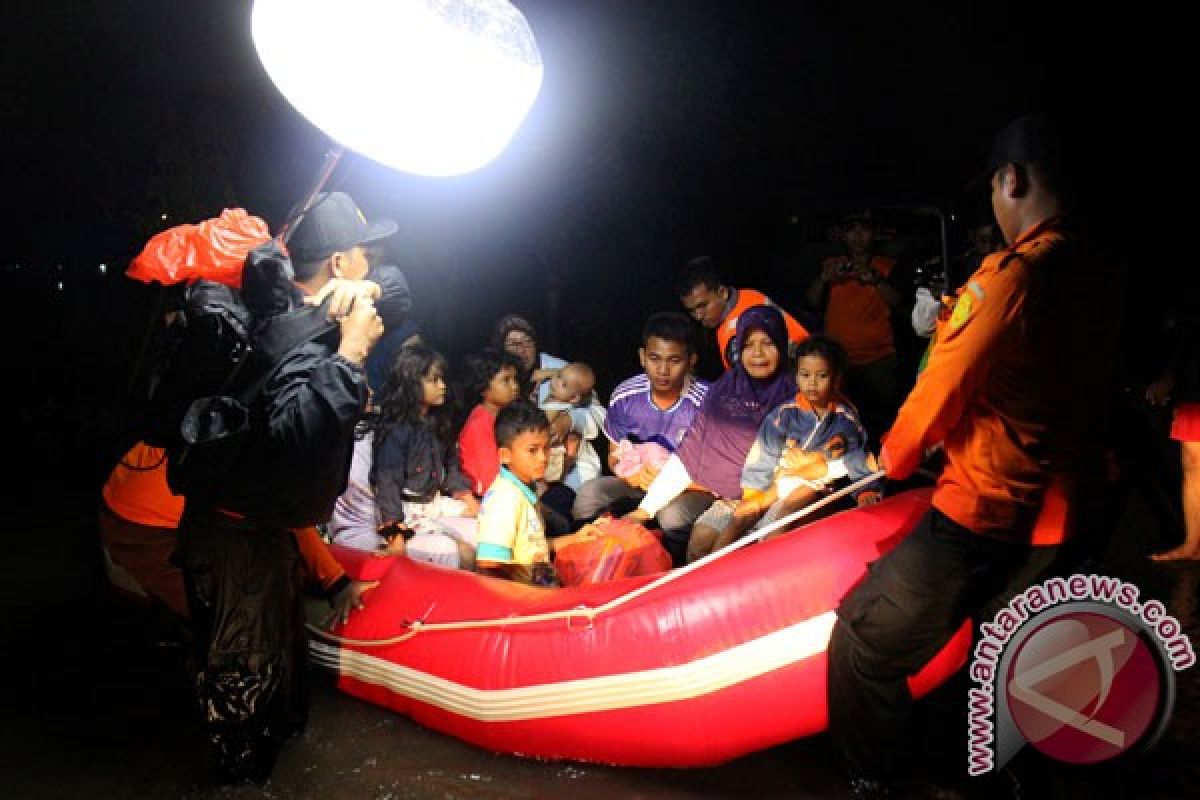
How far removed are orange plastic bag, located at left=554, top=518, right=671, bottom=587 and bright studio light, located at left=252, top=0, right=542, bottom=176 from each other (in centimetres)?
188

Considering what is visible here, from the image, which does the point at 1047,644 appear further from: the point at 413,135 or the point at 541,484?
the point at 541,484

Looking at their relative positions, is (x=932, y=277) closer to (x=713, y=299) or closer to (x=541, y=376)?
(x=713, y=299)

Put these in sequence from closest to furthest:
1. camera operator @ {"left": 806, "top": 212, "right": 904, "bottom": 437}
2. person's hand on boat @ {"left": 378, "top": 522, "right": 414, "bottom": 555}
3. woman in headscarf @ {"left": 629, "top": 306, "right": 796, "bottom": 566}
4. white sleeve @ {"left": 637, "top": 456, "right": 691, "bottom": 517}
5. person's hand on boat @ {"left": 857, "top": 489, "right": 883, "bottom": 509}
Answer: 1. person's hand on boat @ {"left": 857, "top": 489, "right": 883, "bottom": 509}
2. person's hand on boat @ {"left": 378, "top": 522, "right": 414, "bottom": 555}
3. woman in headscarf @ {"left": 629, "top": 306, "right": 796, "bottom": 566}
4. white sleeve @ {"left": 637, "top": 456, "right": 691, "bottom": 517}
5. camera operator @ {"left": 806, "top": 212, "right": 904, "bottom": 437}

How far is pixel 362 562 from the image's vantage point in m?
3.41

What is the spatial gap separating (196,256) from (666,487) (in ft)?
8.65

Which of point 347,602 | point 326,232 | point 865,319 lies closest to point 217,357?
point 326,232

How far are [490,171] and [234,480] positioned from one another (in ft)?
21.1

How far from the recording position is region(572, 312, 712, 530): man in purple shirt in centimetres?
462

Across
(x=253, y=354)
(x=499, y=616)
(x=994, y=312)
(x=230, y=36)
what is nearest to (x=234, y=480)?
(x=253, y=354)

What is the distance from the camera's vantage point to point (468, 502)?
4555 mm

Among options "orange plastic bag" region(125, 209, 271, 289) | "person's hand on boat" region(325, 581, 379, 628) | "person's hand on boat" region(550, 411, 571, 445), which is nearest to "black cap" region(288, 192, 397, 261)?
"orange plastic bag" region(125, 209, 271, 289)

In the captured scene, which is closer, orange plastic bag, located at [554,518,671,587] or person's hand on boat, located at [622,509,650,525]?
orange plastic bag, located at [554,518,671,587]

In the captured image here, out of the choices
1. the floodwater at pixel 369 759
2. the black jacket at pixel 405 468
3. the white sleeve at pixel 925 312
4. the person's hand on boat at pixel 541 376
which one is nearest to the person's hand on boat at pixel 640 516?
the black jacket at pixel 405 468

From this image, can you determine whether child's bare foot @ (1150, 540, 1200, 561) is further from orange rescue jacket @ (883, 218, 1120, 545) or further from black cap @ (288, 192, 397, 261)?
black cap @ (288, 192, 397, 261)
